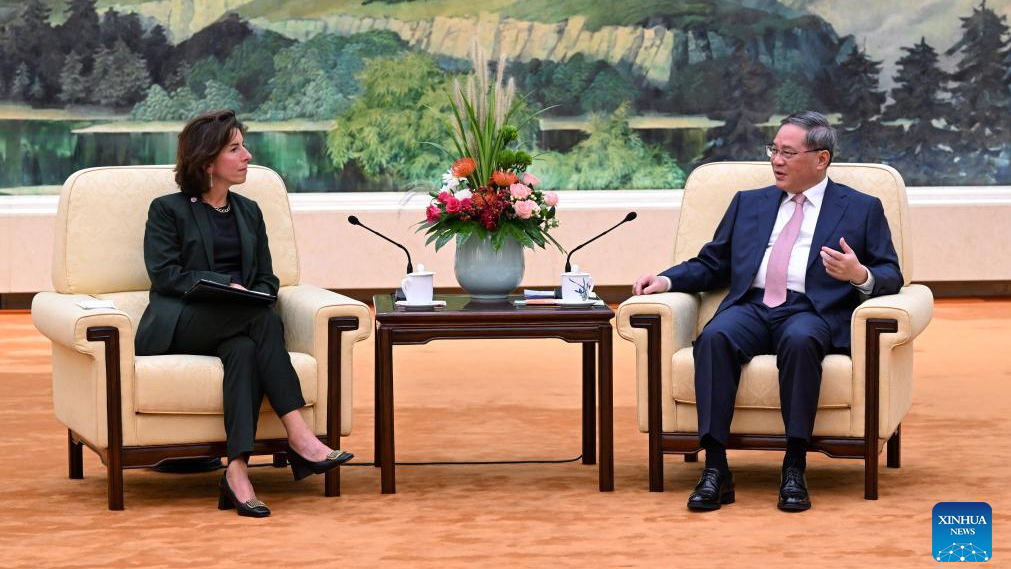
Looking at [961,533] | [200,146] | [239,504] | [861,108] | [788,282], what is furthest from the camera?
[861,108]

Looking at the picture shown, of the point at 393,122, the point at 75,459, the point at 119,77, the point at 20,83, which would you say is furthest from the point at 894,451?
the point at 20,83

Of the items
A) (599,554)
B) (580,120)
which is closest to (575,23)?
(580,120)

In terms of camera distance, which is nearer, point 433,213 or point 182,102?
point 433,213

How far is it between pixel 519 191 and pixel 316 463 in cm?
104

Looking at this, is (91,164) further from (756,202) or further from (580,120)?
(756,202)

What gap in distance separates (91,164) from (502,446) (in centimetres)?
545

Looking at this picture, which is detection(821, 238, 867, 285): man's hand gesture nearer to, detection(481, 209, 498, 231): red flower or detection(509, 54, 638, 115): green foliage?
detection(481, 209, 498, 231): red flower

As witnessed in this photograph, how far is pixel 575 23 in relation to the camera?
33.0ft

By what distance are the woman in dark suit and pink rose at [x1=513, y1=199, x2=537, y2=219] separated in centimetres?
78

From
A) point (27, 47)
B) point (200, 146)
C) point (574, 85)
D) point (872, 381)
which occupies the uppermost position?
point (27, 47)

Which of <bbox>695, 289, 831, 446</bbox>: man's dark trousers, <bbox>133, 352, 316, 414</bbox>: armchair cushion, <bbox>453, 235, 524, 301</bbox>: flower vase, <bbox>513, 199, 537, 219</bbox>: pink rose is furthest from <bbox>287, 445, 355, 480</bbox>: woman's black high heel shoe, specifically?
<bbox>695, 289, 831, 446</bbox>: man's dark trousers

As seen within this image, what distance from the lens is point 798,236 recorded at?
462cm

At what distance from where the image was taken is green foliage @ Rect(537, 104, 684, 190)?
1002 centimetres

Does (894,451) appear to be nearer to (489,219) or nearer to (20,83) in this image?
(489,219)
